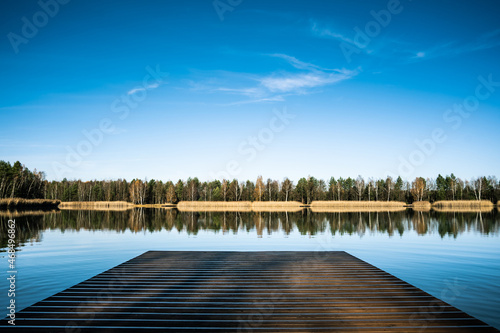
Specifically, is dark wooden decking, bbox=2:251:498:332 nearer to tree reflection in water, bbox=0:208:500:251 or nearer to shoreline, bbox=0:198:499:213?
tree reflection in water, bbox=0:208:500:251

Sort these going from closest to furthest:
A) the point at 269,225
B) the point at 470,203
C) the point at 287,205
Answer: the point at 269,225 < the point at 470,203 < the point at 287,205

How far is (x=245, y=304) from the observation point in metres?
5.67

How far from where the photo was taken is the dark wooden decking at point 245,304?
15.5 feet

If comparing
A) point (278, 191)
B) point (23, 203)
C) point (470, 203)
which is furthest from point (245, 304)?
point (278, 191)

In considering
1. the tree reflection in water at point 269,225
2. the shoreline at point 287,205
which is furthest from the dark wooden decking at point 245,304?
the shoreline at point 287,205

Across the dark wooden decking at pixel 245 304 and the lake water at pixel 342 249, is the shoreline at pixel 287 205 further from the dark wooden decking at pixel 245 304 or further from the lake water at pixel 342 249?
the dark wooden decking at pixel 245 304

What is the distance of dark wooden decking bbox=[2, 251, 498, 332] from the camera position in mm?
4723

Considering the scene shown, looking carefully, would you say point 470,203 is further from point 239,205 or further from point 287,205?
point 239,205

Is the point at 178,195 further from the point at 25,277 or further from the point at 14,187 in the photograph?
the point at 25,277

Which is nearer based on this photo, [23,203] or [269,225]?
[269,225]

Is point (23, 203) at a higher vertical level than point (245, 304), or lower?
higher

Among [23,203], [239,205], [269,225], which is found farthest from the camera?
[239,205]

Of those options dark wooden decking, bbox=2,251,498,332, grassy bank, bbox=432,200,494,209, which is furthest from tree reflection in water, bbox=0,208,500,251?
grassy bank, bbox=432,200,494,209

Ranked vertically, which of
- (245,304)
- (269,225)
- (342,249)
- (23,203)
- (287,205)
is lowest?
(287,205)
